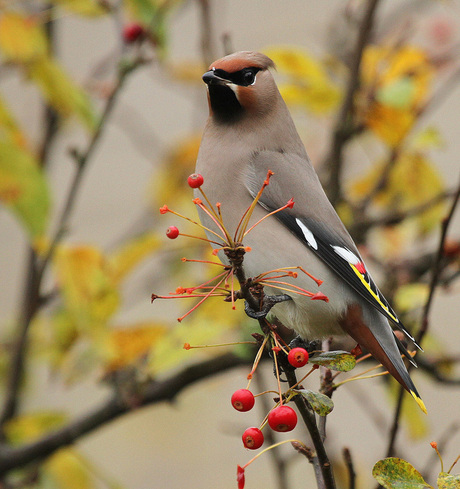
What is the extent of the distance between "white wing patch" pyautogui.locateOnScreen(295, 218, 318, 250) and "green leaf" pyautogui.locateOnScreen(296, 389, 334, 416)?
2.22 ft

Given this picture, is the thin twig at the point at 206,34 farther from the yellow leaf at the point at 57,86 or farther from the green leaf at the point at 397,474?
the green leaf at the point at 397,474

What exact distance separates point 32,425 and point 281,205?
3.76ft

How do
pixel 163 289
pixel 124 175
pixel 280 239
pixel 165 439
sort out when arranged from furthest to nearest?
pixel 124 175
pixel 165 439
pixel 163 289
pixel 280 239

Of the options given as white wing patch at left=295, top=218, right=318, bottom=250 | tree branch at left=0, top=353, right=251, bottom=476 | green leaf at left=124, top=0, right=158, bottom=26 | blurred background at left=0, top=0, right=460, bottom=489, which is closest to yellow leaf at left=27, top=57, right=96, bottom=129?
blurred background at left=0, top=0, right=460, bottom=489

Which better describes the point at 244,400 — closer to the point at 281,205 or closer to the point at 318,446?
the point at 318,446

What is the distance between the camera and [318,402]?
48.1 inches

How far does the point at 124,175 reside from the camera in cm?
514

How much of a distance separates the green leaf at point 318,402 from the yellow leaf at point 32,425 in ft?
4.68

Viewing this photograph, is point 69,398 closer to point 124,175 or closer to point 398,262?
point 124,175

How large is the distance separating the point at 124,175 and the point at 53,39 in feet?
7.83

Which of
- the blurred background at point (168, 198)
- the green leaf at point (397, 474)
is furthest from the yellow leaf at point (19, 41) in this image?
the green leaf at point (397, 474)

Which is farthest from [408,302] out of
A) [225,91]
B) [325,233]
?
[225,91]

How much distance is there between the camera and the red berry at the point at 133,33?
8.04 ft

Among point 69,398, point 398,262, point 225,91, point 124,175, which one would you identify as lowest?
point 69,398
